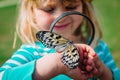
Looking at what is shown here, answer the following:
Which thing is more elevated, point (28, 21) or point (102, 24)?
point (28, 21)

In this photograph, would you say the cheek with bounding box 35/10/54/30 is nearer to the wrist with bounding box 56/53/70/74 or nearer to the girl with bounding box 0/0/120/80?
the girl with bounding box 0/0/120/80

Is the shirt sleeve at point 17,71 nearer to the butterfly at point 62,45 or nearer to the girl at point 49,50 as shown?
the girl at point 49,50

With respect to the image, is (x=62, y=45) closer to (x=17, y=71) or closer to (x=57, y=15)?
(x=17, y=71)

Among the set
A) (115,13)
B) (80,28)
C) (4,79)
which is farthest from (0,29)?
(4,79)

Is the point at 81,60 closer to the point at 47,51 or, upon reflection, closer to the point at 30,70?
the point at 30,70

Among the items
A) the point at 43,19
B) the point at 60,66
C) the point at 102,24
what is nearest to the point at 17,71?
the point at 60,66

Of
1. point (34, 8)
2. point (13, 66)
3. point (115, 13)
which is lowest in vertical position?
point (115, 13)

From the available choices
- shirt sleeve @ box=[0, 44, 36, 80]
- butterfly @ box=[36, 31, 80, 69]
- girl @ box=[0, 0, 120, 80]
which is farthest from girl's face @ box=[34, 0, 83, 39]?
butterfly @ box=[36, 31, 80, 69]
